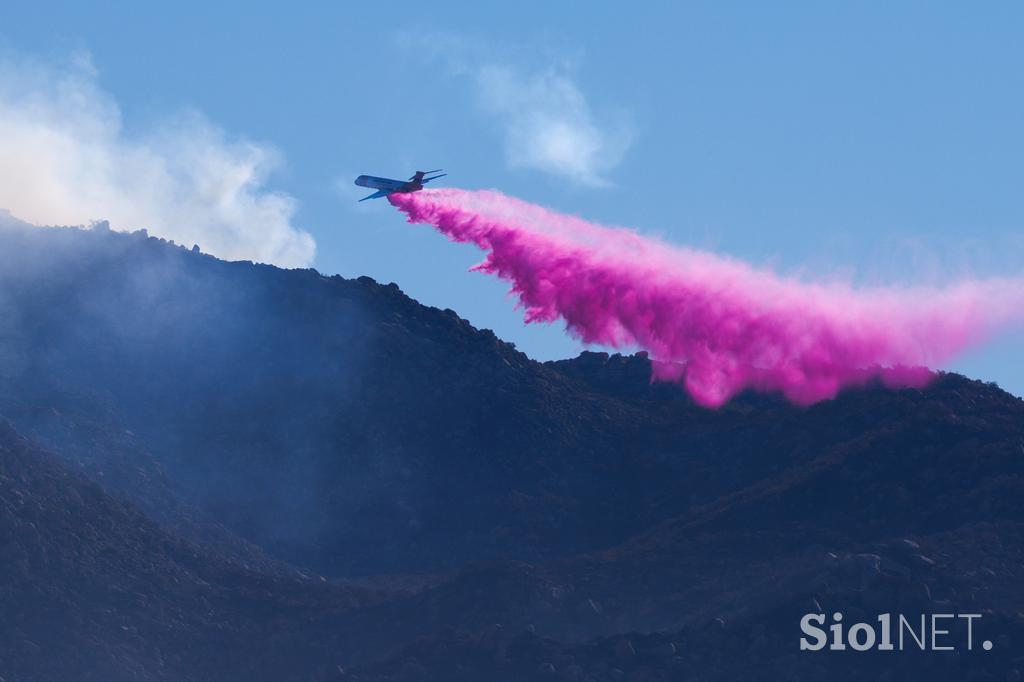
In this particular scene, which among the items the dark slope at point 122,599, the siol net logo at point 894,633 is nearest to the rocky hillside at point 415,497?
the dark slope at point 122,599

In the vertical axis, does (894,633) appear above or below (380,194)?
below

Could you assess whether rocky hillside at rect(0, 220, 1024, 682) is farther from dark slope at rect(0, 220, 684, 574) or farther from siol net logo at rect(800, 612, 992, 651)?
siol net logo at rect(800, 612, 992, 651)

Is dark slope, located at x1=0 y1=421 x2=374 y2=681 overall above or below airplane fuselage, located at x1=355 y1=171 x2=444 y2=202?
below

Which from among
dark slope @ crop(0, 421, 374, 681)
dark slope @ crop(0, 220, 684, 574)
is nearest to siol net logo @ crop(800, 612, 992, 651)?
dark slope @ crop(0, 421, 374, 681)

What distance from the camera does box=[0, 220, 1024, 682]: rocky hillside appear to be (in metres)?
92.2

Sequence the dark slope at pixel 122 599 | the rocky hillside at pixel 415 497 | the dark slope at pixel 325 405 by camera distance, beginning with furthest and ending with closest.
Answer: the dark slope at pixel 325 405, the rocky hillside at pixel 415 497, the dark slope at pixel 122 599

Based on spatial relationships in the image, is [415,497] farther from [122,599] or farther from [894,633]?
[894,633]

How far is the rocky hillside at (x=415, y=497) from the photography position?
3629 inches

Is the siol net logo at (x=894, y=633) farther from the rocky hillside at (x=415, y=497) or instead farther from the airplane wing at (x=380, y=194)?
the airplane wing at (x=380, y=194)

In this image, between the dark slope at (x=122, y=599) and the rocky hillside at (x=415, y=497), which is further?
the rocky hillside at (x=415, y=497)

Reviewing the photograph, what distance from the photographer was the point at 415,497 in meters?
116

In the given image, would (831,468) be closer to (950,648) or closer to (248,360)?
(950,648)

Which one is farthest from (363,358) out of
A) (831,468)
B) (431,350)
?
(831,468)

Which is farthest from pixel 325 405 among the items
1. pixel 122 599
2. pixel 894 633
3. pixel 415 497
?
pixel 894 633
